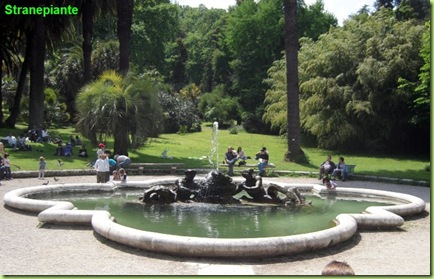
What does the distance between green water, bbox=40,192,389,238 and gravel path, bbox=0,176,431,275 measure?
131 centimetres

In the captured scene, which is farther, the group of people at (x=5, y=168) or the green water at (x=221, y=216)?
the group of people at (x=5, y=168)

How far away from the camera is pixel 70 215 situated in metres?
11.0

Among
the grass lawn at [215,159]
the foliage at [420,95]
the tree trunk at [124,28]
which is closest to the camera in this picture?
the grass lawn at [215,159]

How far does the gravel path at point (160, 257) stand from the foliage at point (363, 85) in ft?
74.5

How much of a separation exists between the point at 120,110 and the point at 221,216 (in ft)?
42.0

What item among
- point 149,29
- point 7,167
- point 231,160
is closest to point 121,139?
point 231,160

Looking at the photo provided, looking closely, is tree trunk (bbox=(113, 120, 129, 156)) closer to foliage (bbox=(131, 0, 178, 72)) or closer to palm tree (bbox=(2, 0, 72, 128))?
palm tree (bbox=(2, 0, 72, 128))

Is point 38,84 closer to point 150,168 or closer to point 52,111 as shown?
point 150,168

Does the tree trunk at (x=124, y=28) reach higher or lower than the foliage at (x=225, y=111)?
higher

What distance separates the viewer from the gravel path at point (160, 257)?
788 cm

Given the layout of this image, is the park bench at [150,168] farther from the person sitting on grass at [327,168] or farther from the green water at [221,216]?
the green water at [221,216]

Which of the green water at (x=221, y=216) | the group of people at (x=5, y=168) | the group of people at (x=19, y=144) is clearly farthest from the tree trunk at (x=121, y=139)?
the green water at (x=221, y=216)

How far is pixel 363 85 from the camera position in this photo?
108 ft

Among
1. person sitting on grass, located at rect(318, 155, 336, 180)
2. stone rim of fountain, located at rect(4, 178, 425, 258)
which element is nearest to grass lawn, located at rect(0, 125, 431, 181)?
person sitting on grass, located at rect(318, 155, 336, 180)
